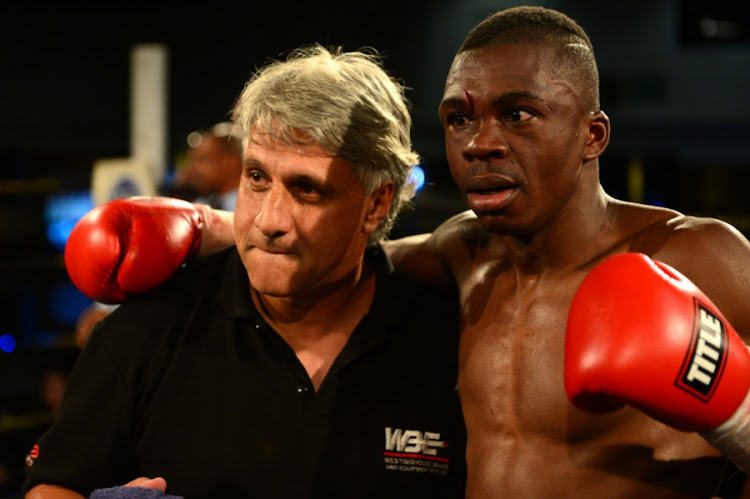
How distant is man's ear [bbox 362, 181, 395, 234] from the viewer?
5.18ft

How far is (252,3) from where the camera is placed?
26.6ft

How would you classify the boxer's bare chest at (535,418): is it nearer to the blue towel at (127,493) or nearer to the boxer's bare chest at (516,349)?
the boxer's bare chest at (516,349)

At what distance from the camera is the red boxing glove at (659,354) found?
43.2 inches

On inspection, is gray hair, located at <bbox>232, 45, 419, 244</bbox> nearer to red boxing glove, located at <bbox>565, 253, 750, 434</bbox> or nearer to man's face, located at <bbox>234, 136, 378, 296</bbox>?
man's face, located at <bbox>234, 136, 378, 296</bbox>

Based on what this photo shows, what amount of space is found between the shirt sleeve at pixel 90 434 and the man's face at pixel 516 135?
0.65m

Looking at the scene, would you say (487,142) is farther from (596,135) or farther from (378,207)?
(378,207)

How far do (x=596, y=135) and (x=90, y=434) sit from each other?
93cm

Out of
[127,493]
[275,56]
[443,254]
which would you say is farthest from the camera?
[275,56]

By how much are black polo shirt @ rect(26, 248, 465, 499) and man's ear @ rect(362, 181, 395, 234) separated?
166 millimetres

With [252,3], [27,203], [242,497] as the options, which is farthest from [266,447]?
[252,3]

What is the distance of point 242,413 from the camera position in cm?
147

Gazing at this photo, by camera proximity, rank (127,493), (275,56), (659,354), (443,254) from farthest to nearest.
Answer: (275,56) → (443,254) → (127,493) → (659,354)

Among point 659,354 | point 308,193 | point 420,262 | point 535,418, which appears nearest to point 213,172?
point 420,262

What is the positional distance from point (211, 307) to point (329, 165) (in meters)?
0.33
